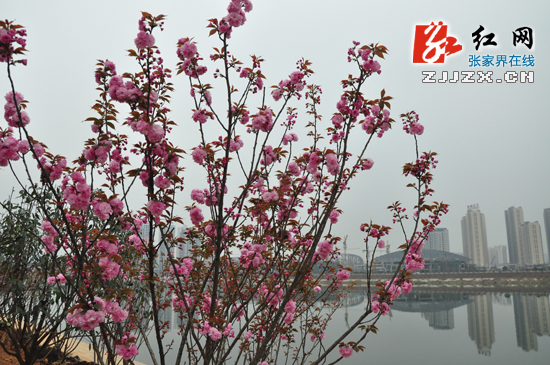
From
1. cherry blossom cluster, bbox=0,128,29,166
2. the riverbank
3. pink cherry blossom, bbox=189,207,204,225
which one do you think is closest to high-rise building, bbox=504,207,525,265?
the riverbank

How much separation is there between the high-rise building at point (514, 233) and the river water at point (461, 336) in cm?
5375

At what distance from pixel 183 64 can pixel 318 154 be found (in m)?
1.10

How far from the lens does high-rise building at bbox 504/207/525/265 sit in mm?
60562

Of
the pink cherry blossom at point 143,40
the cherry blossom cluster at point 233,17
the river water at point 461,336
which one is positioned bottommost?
the river water at point 461,336

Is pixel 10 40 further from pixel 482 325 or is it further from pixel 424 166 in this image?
pixel 482 325

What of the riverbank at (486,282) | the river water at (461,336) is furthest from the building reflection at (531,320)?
the riverbank at (486,282)

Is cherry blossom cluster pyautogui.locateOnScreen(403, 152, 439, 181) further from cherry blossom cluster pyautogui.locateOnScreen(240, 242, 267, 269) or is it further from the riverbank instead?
the riverbank

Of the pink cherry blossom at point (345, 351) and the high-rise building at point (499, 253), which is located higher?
the high-rise building at point (499, 253)

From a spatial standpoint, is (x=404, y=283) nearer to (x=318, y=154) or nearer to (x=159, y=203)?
(x=318, y=154)

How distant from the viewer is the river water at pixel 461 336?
28.2ft

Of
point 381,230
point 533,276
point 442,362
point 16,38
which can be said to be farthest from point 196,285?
Result: point 533,276

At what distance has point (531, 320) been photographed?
41.6ft

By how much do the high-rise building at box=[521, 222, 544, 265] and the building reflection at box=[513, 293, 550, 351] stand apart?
55.9 m

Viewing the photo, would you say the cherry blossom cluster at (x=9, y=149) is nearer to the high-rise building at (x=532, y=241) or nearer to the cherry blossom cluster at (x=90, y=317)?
the cherry blossom cluster at (x=90, y=317)
